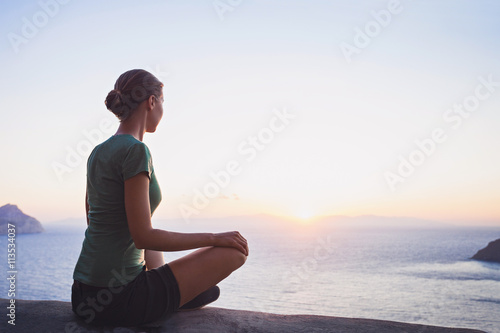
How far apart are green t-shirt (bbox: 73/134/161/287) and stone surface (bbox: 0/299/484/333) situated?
0.41m

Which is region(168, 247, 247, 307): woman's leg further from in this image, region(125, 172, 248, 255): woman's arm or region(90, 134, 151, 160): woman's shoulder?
region(90, 134, 151, 160): woman's shoulder

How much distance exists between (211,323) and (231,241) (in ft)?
2.43

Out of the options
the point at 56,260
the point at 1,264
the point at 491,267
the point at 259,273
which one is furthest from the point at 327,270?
the point at 1,264

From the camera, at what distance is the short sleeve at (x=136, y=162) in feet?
6.71

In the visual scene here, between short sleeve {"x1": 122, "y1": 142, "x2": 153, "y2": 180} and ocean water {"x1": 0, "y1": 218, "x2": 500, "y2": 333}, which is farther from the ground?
short sleeve {"x1": 122, "y1": 142, "x2": 153, "y2": 180}

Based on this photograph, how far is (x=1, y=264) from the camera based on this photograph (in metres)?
64.4

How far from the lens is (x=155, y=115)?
2.46 m

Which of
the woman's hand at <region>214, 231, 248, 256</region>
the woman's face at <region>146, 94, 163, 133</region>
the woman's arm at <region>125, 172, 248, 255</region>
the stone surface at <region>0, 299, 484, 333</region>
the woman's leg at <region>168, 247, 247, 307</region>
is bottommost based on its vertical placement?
the stone surface at <region>0, 299, 484, 333</region>

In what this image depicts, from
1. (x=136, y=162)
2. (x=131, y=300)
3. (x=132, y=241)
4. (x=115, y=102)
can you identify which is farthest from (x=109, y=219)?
(x=115, y=102)

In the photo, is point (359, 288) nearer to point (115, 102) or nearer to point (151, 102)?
point (151, 102)

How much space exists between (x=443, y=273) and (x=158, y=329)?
212 feet

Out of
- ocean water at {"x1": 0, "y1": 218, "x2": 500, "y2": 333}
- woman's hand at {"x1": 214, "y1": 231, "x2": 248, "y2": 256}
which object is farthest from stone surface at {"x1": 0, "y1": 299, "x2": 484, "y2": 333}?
ocean water at {"x1": 0, "y1": 218, "x2": 500, "y2": 333}

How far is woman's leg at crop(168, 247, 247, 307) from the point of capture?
2.34 metres

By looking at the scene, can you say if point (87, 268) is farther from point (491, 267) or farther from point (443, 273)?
point (491, 267)
